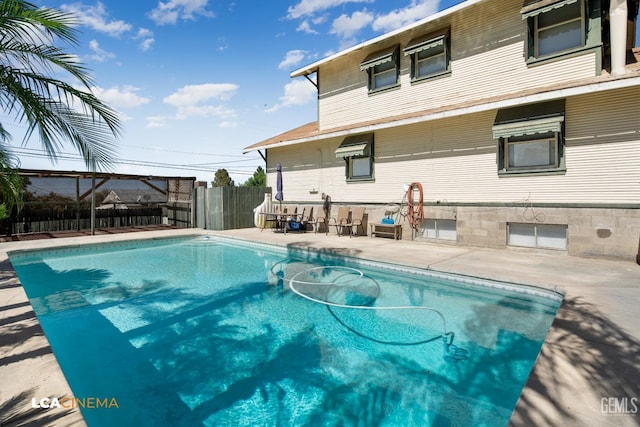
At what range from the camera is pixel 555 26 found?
8625mm

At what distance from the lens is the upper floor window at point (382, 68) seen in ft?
38.4

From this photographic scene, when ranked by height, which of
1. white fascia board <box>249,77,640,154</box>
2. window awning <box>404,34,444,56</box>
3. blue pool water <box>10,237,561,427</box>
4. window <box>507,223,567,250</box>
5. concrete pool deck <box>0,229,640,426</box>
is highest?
window awning <box>404,34,444,56</box>

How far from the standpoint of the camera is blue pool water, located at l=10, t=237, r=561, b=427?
3172 millimetres

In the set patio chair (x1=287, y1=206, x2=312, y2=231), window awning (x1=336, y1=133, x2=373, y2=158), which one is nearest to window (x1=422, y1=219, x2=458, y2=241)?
window awning (x1=336, y1=133, x2=373, y2=158)

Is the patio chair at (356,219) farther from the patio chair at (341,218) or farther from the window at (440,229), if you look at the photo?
the window at (440,229)

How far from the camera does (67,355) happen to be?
429cm

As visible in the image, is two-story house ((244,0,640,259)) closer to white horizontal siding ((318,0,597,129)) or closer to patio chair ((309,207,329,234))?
white horizontal siding ((318,0,597,129))

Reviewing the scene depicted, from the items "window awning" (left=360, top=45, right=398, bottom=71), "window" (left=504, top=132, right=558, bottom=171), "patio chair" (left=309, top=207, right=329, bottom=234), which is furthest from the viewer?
"patio chair" (left=309, top=207, right=329, bottom=234)

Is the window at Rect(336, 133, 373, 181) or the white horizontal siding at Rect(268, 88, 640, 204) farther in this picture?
the window at Rect(336, 133, 373, 181)

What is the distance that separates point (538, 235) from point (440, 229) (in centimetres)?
272

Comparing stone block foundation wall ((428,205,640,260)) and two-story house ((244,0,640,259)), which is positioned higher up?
two-story house ((244,0,640,259))

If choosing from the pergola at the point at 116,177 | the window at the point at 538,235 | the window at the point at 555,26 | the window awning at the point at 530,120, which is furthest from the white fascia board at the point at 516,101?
the pergola at the point at 116,177

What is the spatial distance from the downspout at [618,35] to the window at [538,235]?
12.5 ft

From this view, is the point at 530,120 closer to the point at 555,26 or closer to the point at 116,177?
the point at 555,26
